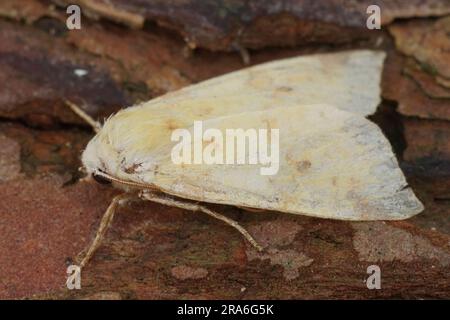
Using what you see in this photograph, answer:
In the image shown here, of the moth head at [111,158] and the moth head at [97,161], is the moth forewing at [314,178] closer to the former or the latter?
the moth head at [111,158]

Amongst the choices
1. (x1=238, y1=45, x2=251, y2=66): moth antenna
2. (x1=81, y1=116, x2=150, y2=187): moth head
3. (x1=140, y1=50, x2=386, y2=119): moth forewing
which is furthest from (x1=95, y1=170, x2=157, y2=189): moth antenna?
(x1=238, y1=45, x2=251, y2=66): moth antenna

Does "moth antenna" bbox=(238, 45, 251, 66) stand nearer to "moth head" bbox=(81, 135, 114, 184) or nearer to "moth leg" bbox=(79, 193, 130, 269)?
"moth head" bbox=(81, 135, 114, 184)

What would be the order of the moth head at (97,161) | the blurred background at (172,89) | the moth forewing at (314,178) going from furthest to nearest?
the moth head at (97,161) < the blurred background at (172,89) < the moth forewing at (314,178)

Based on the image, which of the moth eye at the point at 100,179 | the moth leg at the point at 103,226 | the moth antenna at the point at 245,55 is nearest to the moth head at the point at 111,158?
the moth eye at the point at 100,179

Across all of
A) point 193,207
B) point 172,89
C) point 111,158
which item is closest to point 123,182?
point 111,158

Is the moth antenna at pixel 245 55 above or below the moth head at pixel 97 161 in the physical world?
above

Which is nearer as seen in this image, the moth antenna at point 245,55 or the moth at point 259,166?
the moth at point 259,166
